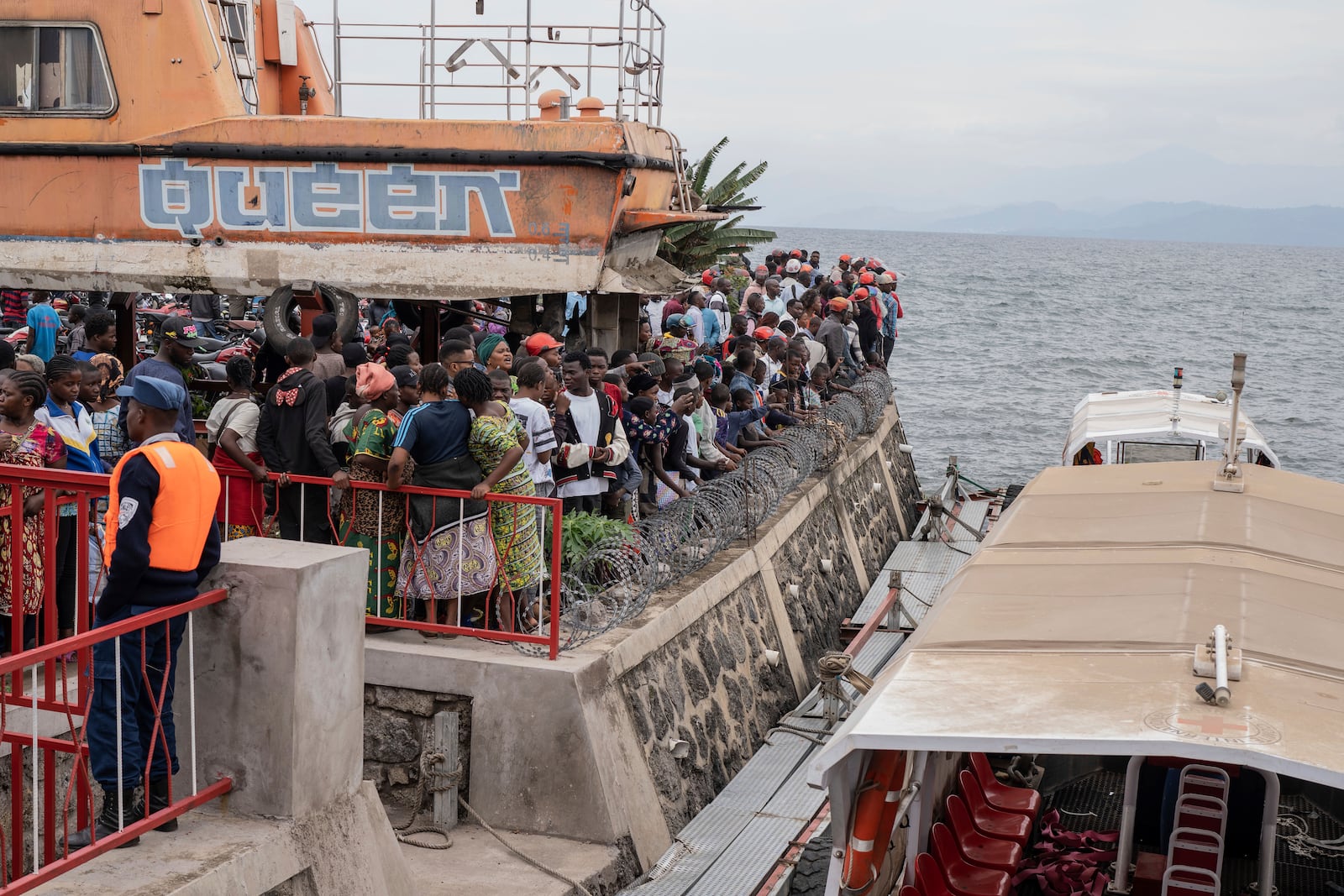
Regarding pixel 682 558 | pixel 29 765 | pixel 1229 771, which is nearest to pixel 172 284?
pixel 682 558

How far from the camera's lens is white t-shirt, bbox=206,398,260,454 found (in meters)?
8.84

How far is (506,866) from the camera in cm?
831

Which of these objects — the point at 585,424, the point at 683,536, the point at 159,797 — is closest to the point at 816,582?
the point at 683,536

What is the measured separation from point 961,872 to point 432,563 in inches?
138

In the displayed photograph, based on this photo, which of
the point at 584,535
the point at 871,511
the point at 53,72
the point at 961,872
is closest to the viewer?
the point at 961,872

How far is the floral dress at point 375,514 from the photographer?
335 inches

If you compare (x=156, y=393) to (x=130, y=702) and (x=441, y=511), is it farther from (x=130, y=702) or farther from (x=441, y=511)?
(x=441, y=511)

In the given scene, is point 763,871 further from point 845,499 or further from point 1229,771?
point 845,499

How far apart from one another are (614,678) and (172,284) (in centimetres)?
490

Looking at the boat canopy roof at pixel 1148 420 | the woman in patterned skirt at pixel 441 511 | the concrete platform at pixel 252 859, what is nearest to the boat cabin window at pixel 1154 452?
the boat canopy roof at pixel 1148 420

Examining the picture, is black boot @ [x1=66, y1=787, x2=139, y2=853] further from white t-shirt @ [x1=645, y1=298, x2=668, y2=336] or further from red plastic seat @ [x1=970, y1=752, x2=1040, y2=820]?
white t-shirt @ [x1=645, y1=298, x2=668, y2=336]

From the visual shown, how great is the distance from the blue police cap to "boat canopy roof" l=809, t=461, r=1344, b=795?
9.82 ft

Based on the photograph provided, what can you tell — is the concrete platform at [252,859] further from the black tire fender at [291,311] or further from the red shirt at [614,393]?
the black tire fender at [291,311]

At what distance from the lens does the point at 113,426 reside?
8.73 m
